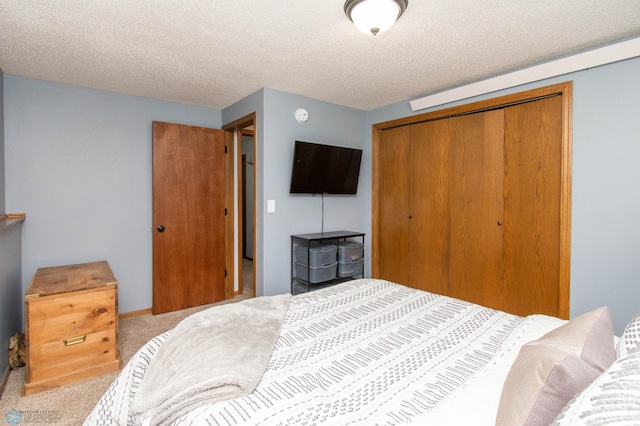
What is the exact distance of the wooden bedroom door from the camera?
11.0ft

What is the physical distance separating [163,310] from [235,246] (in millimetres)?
1115

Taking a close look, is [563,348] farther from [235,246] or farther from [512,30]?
[235,246]

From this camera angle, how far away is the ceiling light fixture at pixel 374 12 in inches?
63.9

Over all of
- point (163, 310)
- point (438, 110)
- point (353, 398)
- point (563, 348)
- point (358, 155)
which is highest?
point (438, 110)

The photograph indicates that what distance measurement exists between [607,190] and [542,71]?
3.49 ft

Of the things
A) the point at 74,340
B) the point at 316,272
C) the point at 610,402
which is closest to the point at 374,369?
the point at 610,402

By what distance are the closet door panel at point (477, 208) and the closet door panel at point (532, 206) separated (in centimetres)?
8

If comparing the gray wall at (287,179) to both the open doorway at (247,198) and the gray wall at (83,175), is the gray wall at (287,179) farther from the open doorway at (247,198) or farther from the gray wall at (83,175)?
the open doorway at (247,198)

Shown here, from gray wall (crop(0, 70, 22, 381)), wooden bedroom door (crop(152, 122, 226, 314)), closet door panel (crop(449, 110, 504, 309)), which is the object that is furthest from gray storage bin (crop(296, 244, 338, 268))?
gray wall (crop(0, 70, 22, 381))

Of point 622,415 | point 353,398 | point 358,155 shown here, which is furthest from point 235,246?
point 622,415

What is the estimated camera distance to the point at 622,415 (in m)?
0.51

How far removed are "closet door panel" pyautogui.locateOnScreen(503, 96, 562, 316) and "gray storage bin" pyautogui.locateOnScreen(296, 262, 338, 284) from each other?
1.66m

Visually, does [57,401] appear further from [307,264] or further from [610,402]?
[610,402]

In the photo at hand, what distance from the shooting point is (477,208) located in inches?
118
